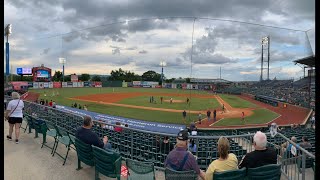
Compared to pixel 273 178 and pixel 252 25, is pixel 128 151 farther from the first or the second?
pixel 252 25

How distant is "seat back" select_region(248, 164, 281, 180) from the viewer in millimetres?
4105

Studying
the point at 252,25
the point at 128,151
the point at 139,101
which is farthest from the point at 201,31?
the point at 139,101

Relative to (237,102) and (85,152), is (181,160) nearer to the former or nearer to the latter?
(85,152)

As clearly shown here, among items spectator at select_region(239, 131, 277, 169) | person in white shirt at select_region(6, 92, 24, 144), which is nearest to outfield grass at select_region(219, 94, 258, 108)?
person in white shirt at select_region(6, 92, 24, 144)

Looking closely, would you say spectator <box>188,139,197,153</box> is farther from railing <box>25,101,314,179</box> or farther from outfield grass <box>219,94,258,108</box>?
outfield grass <box>219,94,258,108</box>

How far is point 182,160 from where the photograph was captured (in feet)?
14.0

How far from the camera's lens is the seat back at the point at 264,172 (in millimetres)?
4105

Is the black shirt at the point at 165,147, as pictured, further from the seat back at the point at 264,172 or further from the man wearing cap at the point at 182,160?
the seat back at the point at 264,172

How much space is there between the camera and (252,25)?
1759cm

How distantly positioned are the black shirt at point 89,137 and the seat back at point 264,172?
2.84 m

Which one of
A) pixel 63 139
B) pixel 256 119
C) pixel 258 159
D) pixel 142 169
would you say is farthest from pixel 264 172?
pixel 256 119

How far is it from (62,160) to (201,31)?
1174 centimetres

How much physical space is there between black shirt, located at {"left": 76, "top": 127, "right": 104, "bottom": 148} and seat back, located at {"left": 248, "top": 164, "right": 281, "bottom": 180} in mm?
2843

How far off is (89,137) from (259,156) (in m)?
3.14
